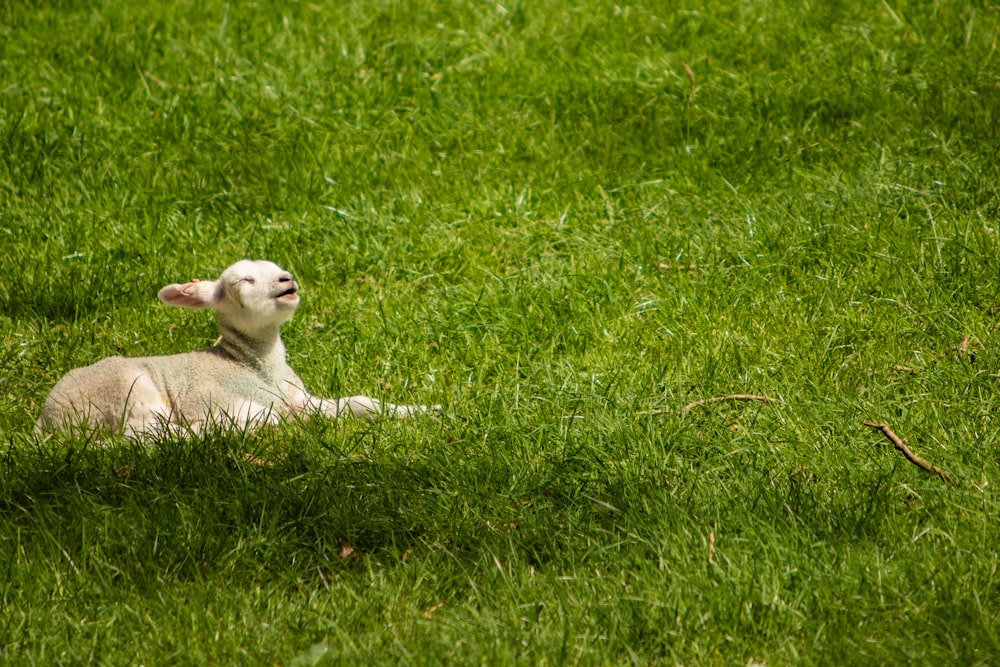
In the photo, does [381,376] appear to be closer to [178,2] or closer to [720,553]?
[720,553]

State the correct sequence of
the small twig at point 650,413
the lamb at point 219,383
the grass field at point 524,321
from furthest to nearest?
the lamb at point 219,383
the small twig at point 650,413
the grass field at point 524,321

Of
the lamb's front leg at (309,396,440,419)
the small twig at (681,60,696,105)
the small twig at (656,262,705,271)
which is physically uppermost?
the small twig at (681,60,696,105)

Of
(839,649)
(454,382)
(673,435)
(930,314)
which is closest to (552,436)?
(673,435)

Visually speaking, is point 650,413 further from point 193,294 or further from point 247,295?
point 193,294

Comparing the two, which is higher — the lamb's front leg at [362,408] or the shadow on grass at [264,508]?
the shadow on grass at [264,508]

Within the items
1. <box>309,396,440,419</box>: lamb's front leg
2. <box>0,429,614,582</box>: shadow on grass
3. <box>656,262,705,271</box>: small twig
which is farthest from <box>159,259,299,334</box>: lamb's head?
<box>656,262,705,271</box>: small twig

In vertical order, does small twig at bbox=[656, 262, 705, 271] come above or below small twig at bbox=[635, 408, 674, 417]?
below

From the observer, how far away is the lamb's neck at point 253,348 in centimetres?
455

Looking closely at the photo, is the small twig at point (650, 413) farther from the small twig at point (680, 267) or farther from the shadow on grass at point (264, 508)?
the small twig at point (680, 267)

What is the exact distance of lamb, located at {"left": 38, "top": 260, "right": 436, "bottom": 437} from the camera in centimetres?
425

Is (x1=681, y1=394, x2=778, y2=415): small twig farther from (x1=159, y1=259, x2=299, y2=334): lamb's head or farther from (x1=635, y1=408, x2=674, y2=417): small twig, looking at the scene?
(x1=159, y1=259, x2=299, y2=334): lamb's head

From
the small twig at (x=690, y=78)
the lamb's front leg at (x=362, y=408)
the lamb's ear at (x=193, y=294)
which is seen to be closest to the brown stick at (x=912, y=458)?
the lamb's front leg at (x=362, y=408)

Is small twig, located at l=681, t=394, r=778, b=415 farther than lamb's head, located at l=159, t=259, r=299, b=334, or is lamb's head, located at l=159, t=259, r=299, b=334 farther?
lamb's head, located at l=159, t=259, r=299, b=334

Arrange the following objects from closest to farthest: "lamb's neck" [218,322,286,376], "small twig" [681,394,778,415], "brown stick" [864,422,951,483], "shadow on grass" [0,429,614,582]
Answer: "shadow on grass" [0,429,614,582] → "brown stick" [864,422,951,483] → "small twig" [681,394,778,415] → "lamb's neck" [218,322,286,376]
